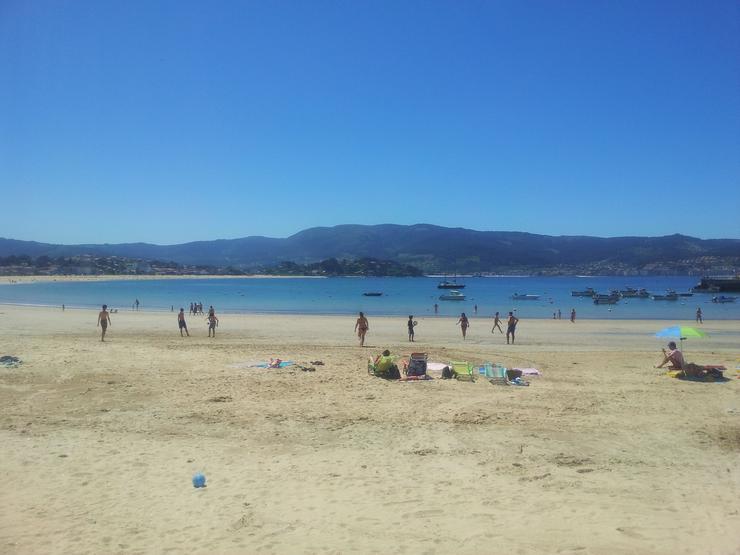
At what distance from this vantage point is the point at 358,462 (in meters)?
7.31

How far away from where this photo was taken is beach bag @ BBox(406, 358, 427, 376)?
43.1 ft

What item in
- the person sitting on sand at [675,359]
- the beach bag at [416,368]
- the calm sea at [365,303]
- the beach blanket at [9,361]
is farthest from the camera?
the calm sea at [365,303]

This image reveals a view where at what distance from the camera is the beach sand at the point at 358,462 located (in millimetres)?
5258

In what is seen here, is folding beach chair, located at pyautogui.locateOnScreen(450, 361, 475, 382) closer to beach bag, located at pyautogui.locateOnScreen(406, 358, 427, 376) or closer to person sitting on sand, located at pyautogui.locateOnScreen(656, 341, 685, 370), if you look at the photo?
beach bag, located at pyautogui.locateOnScreen(406, 358, 427, 376)

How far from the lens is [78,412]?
965 centimetres

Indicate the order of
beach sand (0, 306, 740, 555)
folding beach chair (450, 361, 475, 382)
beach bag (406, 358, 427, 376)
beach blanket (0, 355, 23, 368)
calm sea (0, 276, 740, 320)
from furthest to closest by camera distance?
1. calm sea (0, 276, 740, 320)
2. beach blanket (0, 355, 23, 368)
3. beach bag (406, 358, 427, 376)
4. folding beach chair (450, 361, 475, 382)
5. beach sand (0, 306, 740, 555)

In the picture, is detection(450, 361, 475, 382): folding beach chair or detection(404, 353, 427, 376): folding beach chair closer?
detection(450, 361, 475, 382): folding beach chair

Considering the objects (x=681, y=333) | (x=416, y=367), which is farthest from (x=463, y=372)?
(x=681, y=333)

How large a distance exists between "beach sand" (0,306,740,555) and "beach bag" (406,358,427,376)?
0.54m

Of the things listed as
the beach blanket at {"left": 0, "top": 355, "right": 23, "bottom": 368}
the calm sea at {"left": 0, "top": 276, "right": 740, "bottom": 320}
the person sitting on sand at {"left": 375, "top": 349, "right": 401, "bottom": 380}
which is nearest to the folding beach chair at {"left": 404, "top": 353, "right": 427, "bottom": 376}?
the person sitting on sand at {"left": 375, "top": 349, "right": 401, "bottom": 380}

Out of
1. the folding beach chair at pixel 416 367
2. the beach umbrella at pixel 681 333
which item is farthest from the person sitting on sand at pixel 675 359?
the folding beach chair at pixel 416 367

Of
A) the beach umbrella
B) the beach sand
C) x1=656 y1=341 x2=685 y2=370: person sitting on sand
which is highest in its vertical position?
the beach umbrella

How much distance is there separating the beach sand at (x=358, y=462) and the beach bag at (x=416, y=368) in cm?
54

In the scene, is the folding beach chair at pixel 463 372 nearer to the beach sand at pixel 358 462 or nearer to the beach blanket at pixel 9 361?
the beach sand at pixel 358 462
